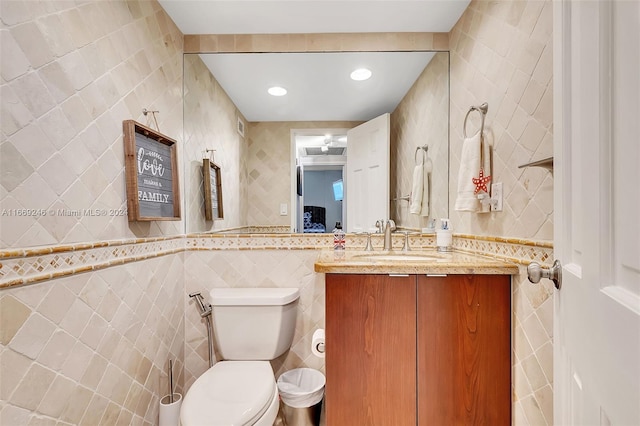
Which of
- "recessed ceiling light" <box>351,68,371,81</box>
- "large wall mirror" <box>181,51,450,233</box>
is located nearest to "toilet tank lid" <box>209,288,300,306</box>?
"large wall mirror" <box>181,51,450,233</box>

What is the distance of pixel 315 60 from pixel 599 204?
1624 millimetres

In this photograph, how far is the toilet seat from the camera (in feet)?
3.45

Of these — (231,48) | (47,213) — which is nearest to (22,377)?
(47,213)

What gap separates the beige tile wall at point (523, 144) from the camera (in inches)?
38.5

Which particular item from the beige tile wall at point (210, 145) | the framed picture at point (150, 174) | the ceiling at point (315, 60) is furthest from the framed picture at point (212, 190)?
the ceiling at point (315, 60)

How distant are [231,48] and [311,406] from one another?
2019 mm

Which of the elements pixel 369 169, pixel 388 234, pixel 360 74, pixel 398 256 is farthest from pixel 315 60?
pixel 398 256

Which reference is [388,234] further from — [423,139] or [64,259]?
[64,259]

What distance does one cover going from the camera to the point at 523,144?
1.08 metres

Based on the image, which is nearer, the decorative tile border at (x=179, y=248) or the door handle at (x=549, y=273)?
the door handle at (x=549, y=273)

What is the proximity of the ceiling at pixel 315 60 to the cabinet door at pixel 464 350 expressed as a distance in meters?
1.13

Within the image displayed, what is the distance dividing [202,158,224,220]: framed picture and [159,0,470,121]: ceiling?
0.41 meters

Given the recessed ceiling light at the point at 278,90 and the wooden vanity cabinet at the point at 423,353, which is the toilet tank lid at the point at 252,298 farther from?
the recessed ceiling light at the point at 278,90

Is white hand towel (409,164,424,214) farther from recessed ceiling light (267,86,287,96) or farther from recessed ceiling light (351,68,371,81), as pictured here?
recessed ceiling light (267,86,287,96)
